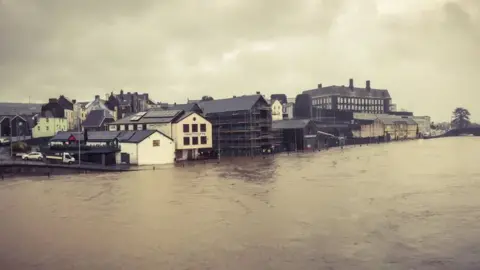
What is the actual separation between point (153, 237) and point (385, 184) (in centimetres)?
2241

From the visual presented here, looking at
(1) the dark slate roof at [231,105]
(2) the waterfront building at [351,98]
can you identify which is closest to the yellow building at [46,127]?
(1) the dark slate roof at [231,105]

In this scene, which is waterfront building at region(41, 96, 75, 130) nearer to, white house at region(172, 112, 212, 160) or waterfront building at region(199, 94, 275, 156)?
waterfront building at region(199, 94, 275, 156)

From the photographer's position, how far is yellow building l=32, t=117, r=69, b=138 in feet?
293

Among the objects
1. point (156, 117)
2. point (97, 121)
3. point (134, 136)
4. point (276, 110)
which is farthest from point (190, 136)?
point (276, 110)

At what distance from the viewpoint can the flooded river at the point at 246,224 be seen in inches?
647

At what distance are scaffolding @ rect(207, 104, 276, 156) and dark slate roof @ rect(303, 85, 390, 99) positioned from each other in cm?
9189

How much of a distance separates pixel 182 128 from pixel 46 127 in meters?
42.8

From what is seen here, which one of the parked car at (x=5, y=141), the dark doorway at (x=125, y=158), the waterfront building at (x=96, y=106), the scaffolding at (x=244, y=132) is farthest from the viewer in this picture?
the waterfront building at (x=96, y=106)

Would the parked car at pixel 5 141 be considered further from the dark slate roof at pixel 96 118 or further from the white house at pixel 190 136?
the white house at pixel 190 136

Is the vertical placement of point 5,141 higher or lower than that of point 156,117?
lower

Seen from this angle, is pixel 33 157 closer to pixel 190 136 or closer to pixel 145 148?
pixel 145 148

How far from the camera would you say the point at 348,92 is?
16925 cm

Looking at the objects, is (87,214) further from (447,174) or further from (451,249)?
(447,174)

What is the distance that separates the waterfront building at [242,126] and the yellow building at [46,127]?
36.7m
